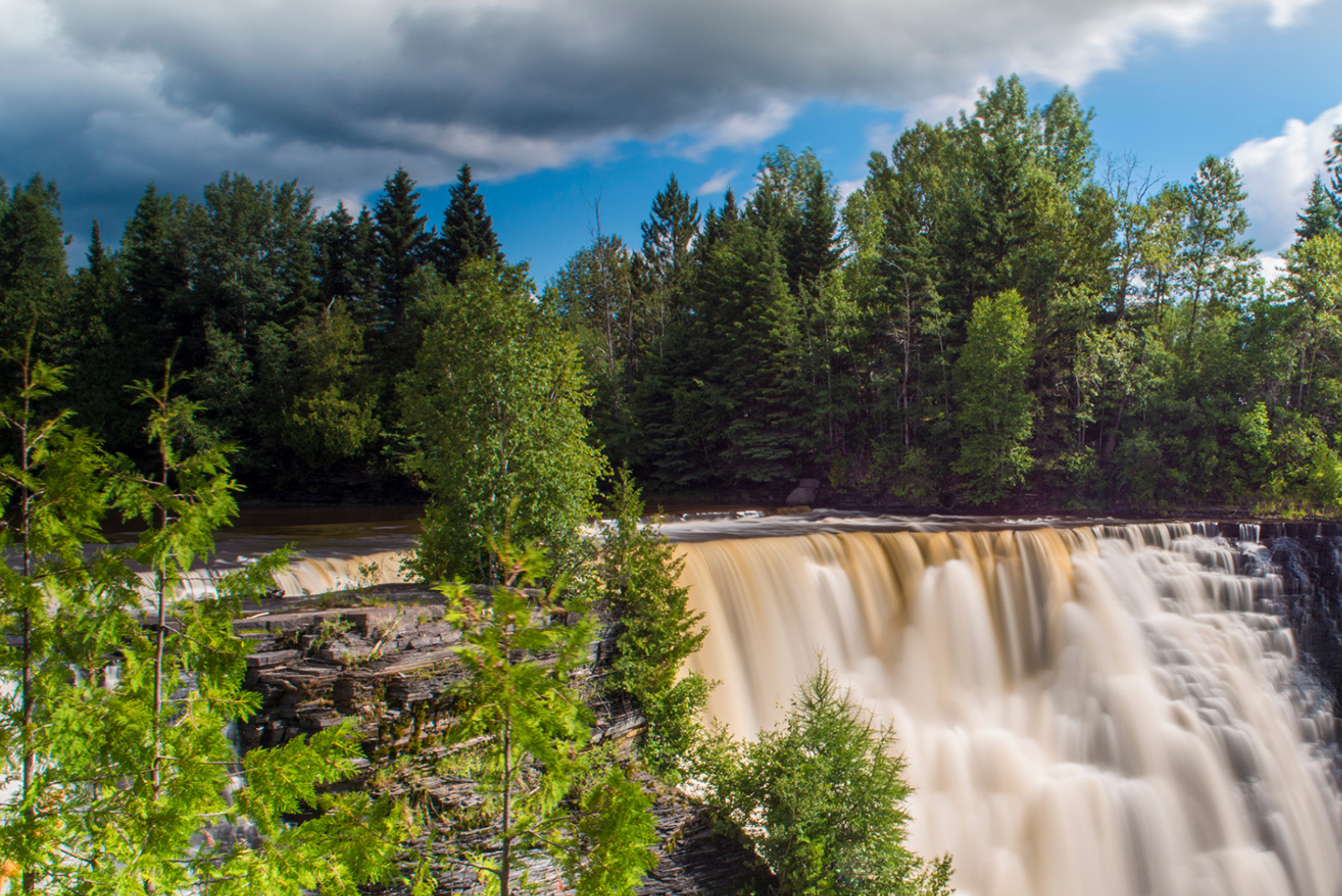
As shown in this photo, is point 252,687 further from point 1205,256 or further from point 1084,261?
point 1205,256

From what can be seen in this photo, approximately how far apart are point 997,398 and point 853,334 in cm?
849

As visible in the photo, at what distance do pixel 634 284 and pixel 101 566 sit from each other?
193ft

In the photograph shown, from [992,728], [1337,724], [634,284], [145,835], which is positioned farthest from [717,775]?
[634,284]

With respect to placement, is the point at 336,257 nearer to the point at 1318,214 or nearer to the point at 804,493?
the point at 804,493

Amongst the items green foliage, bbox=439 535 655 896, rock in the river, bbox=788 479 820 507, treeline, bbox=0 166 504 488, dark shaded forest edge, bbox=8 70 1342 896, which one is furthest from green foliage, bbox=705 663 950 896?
treeline, bbox=0 166 504 488

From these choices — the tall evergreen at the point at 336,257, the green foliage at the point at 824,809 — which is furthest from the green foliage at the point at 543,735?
the tall evergreen at the point at 336,257

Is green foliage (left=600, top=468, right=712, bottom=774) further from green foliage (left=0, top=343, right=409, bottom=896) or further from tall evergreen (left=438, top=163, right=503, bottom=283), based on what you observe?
tall evergreen (left=438, top=163, right=503, bottom=283)

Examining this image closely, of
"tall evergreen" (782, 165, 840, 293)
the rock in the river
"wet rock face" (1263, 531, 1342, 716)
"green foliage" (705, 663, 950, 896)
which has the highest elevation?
"tall evergreen" (782, 165, 840, 293)

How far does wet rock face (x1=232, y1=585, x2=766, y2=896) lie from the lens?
9570mm

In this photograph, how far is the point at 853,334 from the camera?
127ft

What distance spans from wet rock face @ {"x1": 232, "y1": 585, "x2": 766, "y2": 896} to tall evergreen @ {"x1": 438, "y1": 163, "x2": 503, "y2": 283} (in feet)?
127

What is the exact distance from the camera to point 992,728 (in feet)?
58.3

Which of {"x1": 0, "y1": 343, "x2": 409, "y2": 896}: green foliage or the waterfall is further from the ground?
{"x1": 0, "y1": 343, "x2": 409, "y2": 896}: green foliage

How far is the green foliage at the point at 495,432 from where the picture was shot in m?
13.4
